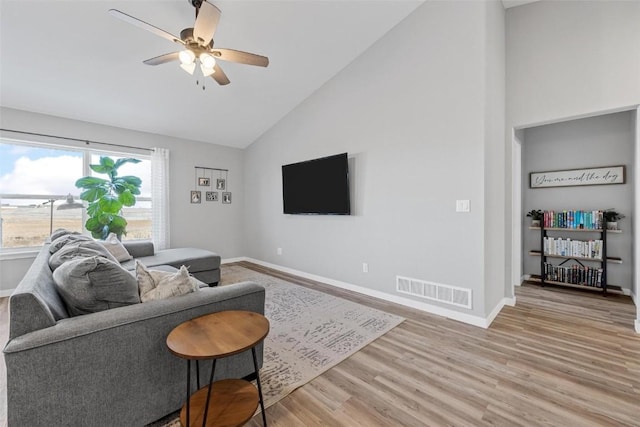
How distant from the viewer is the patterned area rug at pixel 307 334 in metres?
1.92

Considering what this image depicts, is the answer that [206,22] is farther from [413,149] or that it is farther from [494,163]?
[494,163]

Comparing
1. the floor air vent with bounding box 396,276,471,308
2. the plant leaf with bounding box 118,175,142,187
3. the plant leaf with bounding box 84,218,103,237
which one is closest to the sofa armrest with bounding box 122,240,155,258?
the plant leaf with bounding box 84,218,103,237

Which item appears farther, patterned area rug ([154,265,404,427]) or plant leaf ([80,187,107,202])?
plant leaf ([80,187,107,202])

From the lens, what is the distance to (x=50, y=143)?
3.88 metres

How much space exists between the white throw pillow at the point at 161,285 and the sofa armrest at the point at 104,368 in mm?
72

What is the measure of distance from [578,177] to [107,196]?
271 inches

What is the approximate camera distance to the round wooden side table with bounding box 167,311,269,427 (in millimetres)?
1251

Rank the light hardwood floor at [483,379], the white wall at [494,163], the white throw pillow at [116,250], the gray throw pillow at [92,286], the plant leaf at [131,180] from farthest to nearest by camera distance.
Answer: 1. the plant leaf at [131,180]
2. the white throw pillow at [116,250]
3. the white wall at [494,163]
4. the light hardwood floor at [483,379]
5. the gray throw pillow at [92,286]

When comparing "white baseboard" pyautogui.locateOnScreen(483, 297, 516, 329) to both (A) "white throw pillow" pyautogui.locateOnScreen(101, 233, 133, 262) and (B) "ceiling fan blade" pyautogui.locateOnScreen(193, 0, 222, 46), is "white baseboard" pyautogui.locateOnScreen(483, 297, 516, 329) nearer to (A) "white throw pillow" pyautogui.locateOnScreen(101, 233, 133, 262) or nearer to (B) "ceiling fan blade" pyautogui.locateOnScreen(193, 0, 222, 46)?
(B) "ceiling fan blade" pyautogui.locateOnScreen(193, 0, 222, 46)

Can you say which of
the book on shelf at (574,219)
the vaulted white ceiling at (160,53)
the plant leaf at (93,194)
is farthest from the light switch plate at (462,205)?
the plant leaf at (93,194)

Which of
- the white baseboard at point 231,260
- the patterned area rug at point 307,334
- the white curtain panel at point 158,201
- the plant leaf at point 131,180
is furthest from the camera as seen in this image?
the white baseboard at point 231,260

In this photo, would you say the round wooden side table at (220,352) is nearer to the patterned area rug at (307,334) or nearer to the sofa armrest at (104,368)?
the sofa armrest at (104,368)

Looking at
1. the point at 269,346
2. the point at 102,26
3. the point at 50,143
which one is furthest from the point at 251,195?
the point at 269,346

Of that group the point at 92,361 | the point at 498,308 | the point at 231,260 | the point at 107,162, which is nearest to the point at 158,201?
the point at 107,162
